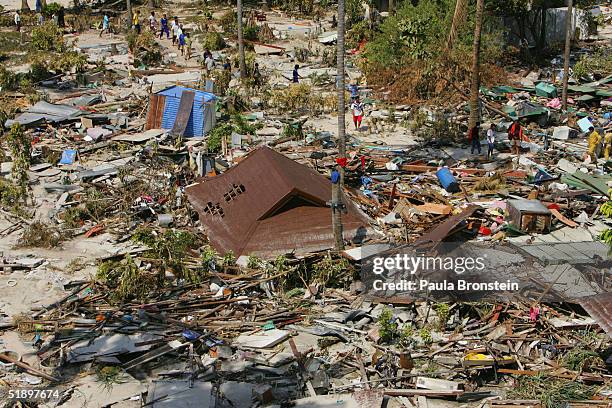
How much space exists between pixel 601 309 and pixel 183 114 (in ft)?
45.6

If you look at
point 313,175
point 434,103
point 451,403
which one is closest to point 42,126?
point 313,175

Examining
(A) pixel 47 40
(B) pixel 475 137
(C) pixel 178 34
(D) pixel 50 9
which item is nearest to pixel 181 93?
(B) pixel 475 137

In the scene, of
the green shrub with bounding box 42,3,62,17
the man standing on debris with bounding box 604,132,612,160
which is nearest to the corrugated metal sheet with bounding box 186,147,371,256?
the man standing on debris with bounding box 604,132,612,160

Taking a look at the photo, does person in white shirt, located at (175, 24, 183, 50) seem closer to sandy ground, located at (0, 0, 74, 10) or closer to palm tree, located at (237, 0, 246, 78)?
palm tree, located at (237, 0, 246, 78)

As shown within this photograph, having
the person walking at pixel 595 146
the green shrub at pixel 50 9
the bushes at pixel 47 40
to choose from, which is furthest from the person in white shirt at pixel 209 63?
the person walking at pixel 595 146

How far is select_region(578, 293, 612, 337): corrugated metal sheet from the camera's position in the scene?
9.92 metres

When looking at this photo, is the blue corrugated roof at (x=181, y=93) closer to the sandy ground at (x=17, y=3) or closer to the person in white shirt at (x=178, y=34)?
the person in white shirt at (x=178, y=34)

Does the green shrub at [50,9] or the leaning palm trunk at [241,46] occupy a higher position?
the green shrub at [50,9]

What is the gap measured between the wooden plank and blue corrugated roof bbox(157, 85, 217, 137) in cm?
11

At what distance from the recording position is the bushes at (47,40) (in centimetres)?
3088

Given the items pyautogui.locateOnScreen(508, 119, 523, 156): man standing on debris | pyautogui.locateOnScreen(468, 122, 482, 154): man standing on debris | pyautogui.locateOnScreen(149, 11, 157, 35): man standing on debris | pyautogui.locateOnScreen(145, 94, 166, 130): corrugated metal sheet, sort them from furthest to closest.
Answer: pyautogui.locateOnScreen(149, 11, 157, 35): man standing on debris
pyautogui.locateOnScreen(145, 94, 166, 130): corrugated metal sheet
pyautogui.locateOnScreen(508, 119, 523, 156): man standing on debris
pyautogui.locateOnScreen(468, 122, 482, 154): man standing on debris

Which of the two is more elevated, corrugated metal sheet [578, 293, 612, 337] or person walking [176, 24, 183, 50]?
person walking [176, 24, 183, 50]

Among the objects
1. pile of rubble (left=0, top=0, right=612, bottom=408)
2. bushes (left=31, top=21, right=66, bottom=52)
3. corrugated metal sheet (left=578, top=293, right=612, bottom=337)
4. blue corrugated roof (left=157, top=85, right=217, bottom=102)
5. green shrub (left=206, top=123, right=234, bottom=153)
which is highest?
bushes (left=31, top=21, right=66, bottom=52)

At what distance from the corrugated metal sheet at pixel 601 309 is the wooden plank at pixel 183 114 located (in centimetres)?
1327
